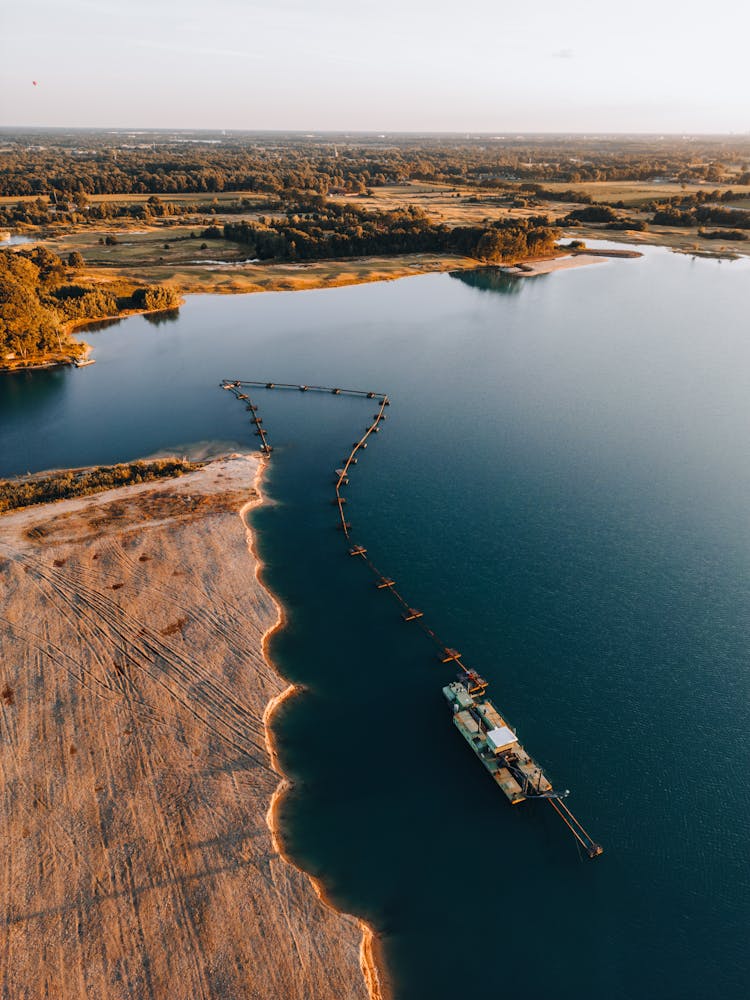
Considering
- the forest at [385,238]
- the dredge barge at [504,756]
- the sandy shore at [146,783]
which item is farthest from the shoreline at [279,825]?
the forest at [385,238]

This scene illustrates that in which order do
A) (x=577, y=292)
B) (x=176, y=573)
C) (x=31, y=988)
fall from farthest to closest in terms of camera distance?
(x=577, y=292) → (x=176, y=573) → (x=31, y=988)

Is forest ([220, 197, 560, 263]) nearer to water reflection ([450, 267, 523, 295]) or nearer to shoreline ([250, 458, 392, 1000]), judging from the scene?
water reflection ([450, 267, 523, 295])

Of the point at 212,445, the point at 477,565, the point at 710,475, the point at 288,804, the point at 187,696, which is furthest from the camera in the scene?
the point at 212,445

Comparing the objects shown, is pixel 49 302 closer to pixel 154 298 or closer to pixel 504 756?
pixel 154 298

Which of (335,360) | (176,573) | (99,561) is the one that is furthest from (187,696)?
(335,360)

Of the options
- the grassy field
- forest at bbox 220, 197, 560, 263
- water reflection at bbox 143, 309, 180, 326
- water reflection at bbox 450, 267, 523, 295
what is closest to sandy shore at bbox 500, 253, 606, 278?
water reflection at bbox 450, 267, 523, 295

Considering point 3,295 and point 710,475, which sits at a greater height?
point 3,295

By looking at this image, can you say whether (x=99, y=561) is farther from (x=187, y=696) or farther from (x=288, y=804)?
(x=288, y=804)

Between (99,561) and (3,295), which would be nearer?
(99,561)
